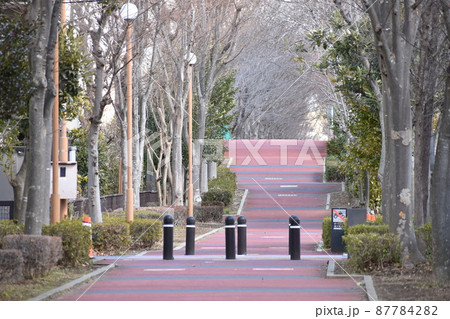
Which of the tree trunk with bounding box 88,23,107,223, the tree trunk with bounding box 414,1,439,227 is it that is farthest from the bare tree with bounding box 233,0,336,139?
the tree trunk with bounding box 88,23,107,223

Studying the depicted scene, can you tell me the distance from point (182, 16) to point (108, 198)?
7280 millimetres

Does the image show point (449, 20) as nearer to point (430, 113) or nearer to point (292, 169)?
point (430, 113)

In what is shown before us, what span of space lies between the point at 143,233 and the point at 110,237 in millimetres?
1708

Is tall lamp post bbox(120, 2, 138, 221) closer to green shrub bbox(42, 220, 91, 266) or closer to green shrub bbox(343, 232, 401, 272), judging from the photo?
green shrub bbox(42, 220, 91, 266)

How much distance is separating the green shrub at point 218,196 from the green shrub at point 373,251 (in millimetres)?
23051

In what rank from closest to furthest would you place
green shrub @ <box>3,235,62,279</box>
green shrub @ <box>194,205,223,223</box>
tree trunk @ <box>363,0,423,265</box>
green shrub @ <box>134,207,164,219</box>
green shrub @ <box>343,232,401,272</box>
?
green shrub @ <box>3,235,62,279</box> < green shrub @ <box>343,232,401,272</box> < tree trunk @ <box>363,0,423,265</box> < green shrub @ <box>134,207,164,219</box> < green shrub @ <box>194,205,223,223</box>

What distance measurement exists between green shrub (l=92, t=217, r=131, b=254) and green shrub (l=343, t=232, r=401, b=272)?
22.2 feet

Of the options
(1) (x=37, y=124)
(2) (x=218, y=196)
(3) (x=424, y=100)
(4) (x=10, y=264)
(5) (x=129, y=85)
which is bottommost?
(4) (x=10, y=264)

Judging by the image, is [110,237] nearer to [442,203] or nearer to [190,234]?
[190,234]

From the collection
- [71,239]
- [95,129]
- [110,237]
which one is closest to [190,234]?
[110,237]

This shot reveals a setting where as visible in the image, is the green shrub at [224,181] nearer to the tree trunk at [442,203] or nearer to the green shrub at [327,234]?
the green shrub at [327,234]

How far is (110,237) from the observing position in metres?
18.0

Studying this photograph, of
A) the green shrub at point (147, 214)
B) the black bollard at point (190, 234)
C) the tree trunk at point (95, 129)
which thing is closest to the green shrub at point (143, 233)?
the tree trunk at point (95, 129)

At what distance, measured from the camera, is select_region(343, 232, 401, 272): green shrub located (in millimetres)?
12781
